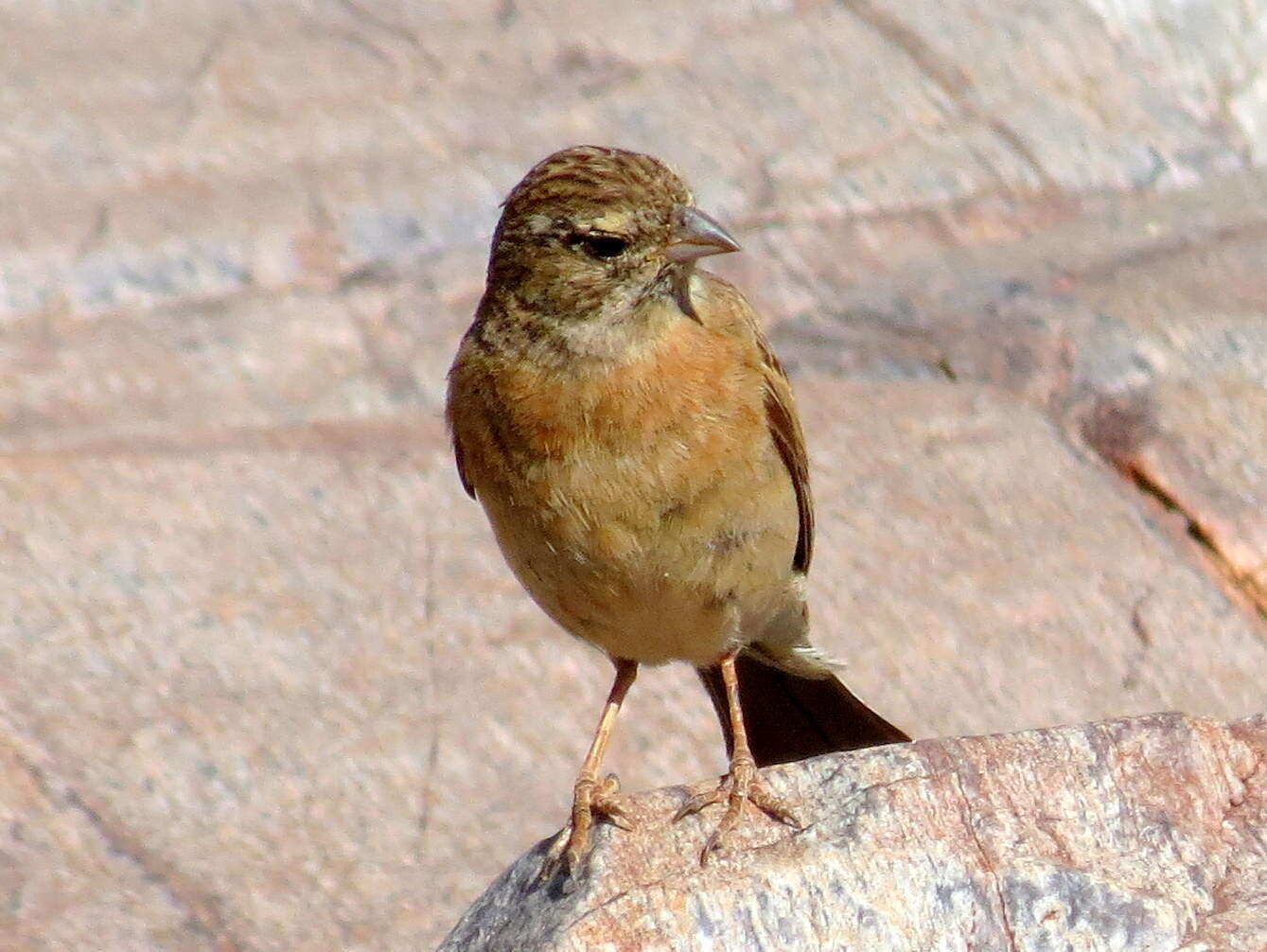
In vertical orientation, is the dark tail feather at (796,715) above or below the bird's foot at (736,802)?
below

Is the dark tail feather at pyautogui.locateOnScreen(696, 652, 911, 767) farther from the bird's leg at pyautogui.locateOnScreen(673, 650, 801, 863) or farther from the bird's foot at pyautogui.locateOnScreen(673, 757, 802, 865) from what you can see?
the bird's foot at pyautogui.locateOnScreen(673, 757, 802, 865)

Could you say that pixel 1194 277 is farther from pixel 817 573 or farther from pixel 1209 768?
pixel 1209 768

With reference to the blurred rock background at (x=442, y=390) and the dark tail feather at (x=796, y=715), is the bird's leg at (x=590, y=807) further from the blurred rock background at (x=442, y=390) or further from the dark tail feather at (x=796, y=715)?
the blurred rock background at (x=442, y=390)

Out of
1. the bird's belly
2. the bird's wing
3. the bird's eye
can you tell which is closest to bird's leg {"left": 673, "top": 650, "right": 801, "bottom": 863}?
the bird's belly

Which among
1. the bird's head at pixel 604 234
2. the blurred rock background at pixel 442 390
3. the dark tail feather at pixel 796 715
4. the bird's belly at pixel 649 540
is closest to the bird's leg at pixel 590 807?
the bird's belly at pixel 649 540

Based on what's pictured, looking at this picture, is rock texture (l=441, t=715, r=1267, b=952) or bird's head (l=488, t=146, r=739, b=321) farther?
bird's head (l=488, t=146, r=739, b=321)

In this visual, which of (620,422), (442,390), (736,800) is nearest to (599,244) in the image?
(620,422)

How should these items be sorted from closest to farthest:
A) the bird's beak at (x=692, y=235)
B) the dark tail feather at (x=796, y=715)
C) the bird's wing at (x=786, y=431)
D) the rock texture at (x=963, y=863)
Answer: the rock texture at (x=963, y=863) < the bird's beak at (x=692, y=235) < the bird's wing at (x=786, y=431) < the dark tail feather at (x=796, y=715)
